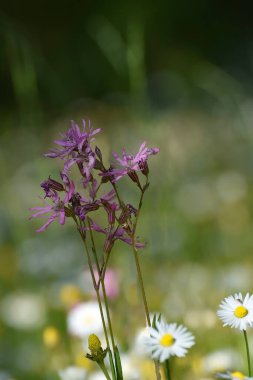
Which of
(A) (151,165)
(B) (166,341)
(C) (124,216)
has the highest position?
(A) (151,165)

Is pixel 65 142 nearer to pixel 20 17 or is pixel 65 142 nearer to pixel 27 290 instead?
pixel 27 290

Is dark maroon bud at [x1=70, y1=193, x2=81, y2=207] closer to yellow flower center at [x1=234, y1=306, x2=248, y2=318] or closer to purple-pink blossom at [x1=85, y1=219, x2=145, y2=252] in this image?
purple-pink blossom at [x1=85, y1=219, x2=145, y2=252]

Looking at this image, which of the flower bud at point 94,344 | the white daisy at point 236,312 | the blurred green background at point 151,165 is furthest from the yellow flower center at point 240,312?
the blurred green background at point 151,165

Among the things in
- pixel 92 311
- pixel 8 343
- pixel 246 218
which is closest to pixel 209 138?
pixel 246 218

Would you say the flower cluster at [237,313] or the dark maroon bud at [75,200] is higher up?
the dark maroon bud at [75,200]

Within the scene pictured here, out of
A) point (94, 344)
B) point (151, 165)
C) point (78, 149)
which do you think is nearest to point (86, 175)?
point (78, 149)

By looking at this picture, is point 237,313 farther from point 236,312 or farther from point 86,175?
point 86,175

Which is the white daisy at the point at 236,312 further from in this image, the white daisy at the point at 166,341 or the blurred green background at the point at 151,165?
the blurred green background at the point at 151,165
